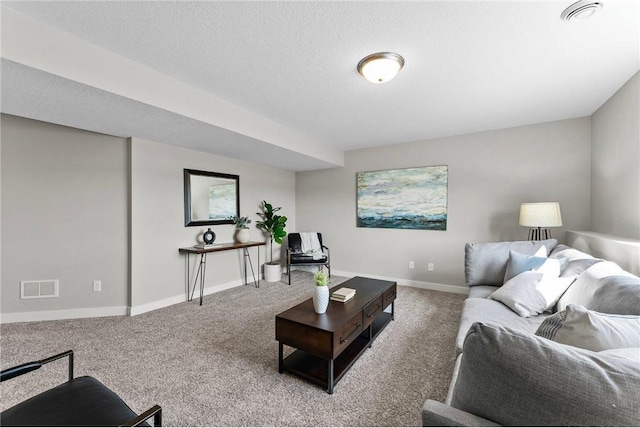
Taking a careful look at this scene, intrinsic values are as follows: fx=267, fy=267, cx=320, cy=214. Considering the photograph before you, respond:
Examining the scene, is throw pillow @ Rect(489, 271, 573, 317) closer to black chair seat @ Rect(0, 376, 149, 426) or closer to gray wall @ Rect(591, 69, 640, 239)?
gray wall @ Rect(591, 69, 640, 239)

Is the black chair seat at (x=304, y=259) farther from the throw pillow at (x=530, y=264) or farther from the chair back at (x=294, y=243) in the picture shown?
the throw pillow at (x=530, y=264)

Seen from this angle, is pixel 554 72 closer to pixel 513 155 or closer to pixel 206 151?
pixel 513 155

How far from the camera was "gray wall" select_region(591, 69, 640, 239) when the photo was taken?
221 centimetres

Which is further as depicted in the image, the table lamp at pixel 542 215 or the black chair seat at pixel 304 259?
the black chair seat at pixel 304 259

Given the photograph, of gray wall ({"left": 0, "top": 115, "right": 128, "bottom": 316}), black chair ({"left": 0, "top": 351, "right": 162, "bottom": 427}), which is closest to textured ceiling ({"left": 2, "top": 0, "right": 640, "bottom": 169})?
gray wall ({"left": 0, "top": 115, "right": 128, "bottom": 316})

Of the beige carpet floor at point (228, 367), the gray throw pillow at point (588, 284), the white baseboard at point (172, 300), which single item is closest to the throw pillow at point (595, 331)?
the gray throw pillow at point (588, 284)

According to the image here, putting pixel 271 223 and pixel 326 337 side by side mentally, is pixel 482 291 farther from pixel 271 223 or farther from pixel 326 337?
pixel 271 223

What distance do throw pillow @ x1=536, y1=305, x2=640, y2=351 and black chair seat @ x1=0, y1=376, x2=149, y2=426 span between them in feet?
5.42

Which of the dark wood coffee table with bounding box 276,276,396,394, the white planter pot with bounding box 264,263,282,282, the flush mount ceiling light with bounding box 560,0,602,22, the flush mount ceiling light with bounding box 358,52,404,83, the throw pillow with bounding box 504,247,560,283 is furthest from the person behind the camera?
the white planter pot with bounding box 264,263,282,282

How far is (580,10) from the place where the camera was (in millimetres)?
1503

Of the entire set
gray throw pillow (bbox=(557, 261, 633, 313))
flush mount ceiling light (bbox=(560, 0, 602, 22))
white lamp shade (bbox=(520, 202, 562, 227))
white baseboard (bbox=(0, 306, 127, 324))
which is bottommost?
white baseboard (bbox=(0, 306, 127, 324))

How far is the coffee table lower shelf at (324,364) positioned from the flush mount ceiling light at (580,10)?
2528 mm

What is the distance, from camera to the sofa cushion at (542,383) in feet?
2.05

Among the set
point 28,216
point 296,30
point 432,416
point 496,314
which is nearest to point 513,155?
point 496,314
